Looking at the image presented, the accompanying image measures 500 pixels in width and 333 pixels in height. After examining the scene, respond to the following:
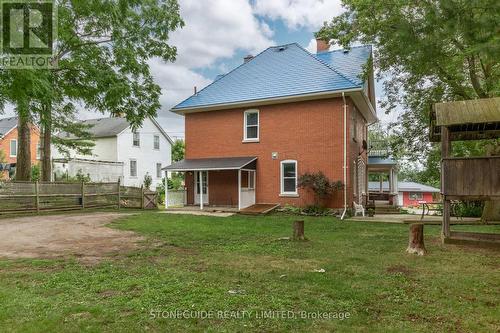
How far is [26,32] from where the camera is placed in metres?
6.40

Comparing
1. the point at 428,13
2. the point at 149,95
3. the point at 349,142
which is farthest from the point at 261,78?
the point at 428,13

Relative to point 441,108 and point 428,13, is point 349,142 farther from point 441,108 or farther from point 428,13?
point 428,13

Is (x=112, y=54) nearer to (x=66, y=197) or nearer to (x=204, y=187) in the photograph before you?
(x=66, y=197)

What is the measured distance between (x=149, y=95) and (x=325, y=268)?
8896 mm

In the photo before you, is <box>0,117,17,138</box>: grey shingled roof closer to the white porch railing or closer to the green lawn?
the white porch railing

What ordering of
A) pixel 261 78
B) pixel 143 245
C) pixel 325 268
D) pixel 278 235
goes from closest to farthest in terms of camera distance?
pixel 325 268
pixel 143 245
pixel 278 235
pixel 261 78

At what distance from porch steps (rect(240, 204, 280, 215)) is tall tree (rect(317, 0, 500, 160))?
825 cm

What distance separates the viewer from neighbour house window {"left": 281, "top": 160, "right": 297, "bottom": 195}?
18.6m

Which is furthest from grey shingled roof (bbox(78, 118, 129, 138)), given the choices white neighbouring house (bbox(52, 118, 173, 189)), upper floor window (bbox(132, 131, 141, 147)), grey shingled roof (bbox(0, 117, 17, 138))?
grey shingled roof (bbox(0, 117, 17, 138))

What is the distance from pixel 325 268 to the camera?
6426 millimetres

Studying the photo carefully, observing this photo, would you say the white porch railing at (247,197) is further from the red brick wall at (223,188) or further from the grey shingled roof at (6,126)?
the grey shingled roof at (6,126)

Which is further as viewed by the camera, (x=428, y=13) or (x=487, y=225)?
(x=487, y=225)

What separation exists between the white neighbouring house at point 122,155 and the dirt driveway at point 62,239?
18500 millimetres

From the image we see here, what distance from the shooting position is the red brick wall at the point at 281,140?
17.7m
